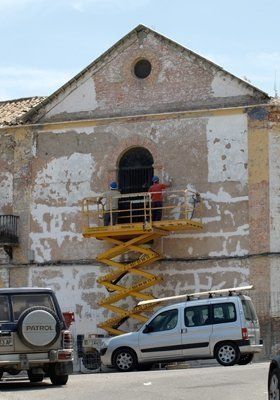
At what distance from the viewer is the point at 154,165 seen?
37.7 m

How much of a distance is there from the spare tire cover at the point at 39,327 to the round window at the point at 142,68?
60.6 feet

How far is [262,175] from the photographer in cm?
3638

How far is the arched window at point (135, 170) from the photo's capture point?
3819 cm

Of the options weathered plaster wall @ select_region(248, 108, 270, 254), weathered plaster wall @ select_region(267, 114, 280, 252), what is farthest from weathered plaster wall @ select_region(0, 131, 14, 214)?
weathered plaster wall @ select_region(267, 114, 280, 252)

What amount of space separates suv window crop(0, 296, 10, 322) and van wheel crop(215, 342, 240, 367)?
9.05 metres

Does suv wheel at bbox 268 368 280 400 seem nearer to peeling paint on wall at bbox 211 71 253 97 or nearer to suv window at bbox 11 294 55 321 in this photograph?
suv window at bbox 11 294 55 321

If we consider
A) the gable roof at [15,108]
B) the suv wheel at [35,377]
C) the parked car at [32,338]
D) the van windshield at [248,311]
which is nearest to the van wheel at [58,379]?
the parked car at [32,338]

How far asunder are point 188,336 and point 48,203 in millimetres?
11178

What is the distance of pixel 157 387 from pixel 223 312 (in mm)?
9500

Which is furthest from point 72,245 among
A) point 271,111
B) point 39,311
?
point 39,311

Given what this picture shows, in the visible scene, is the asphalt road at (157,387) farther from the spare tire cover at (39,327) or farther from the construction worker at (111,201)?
the construction worker at (111,201)

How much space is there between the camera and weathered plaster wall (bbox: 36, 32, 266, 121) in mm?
37500

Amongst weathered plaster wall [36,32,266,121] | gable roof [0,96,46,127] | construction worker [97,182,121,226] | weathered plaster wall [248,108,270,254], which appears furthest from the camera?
gable roof [0,96,46,127]

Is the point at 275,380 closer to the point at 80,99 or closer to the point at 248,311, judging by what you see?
the point at 248,311
